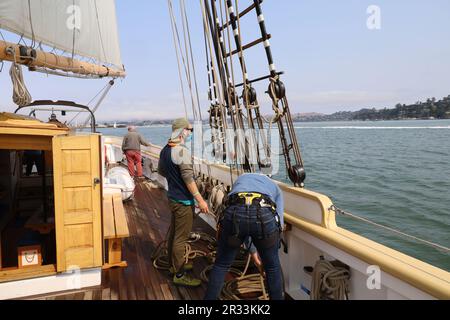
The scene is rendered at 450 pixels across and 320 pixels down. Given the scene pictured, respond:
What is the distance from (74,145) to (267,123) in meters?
2.08

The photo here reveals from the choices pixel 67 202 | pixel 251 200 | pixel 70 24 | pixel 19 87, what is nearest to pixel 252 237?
pixel 251 200

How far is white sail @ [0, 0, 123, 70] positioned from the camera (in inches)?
219

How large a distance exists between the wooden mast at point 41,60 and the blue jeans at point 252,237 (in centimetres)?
453

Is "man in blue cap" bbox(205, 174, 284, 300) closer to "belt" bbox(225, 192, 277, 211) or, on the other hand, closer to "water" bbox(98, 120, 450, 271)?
"belt" bbox(225, 192, 277, 211)

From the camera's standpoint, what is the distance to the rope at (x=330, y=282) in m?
A: 2.63

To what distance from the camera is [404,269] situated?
6.79 feet

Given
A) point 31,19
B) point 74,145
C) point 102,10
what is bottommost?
point 74,145

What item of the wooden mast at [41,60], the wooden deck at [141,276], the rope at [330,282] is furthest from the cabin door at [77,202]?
the wooden mast at [41,60]

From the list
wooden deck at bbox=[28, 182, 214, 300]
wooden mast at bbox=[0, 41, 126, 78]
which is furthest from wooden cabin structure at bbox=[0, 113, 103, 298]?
wooden mast at bbox=[0, 41, 126, 78]

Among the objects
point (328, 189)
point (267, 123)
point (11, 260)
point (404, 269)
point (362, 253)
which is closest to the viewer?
point (404, 269)

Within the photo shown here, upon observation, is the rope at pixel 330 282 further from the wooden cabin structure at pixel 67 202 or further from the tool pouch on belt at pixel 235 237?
the wooden cabin structure at pixel 67 202
